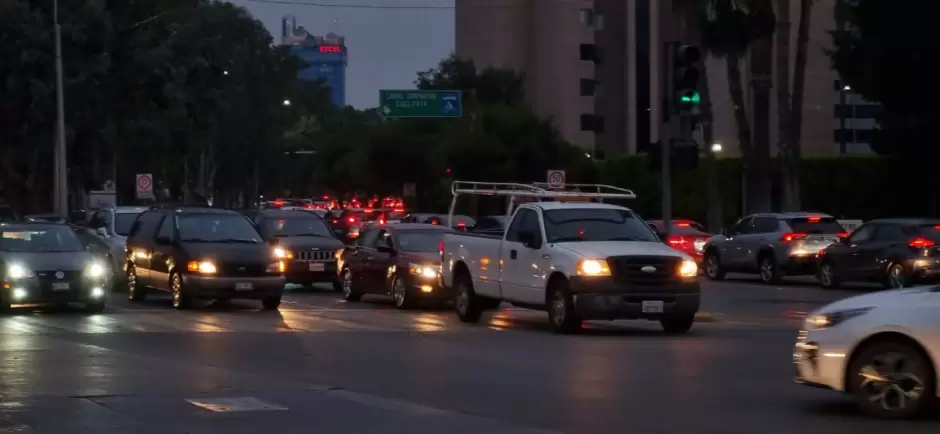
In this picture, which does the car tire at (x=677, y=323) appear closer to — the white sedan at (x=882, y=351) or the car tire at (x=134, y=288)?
the white sedan at (x=882, y=351)

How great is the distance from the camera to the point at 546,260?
21.9m

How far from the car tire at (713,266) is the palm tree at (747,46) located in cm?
758

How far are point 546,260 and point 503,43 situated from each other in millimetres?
73087

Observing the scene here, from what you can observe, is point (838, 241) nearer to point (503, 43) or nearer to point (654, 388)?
point (654, 388)

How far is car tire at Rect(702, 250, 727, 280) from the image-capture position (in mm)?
39812

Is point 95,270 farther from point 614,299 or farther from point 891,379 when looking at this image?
point 891,379

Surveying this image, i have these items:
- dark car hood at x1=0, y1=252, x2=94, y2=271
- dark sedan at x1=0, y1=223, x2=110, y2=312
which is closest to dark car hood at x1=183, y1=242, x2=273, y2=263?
dark sedan at x1=0, y1=223, x2=110, y2=312

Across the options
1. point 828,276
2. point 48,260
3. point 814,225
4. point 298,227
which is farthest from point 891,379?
point 814,225

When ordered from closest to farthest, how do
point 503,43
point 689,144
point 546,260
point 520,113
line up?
point 546,260 → point 689,144 → point 520,113 → point 503,43

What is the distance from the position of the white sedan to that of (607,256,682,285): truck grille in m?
8.41

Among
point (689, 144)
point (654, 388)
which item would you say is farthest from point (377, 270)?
point (654, 388)

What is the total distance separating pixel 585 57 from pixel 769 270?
56.8m

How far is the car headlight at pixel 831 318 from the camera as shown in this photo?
492 inches

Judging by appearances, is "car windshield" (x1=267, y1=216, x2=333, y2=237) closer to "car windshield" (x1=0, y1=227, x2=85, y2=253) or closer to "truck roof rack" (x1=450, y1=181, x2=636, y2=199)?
"truck roof rack" (x1=450, y1=181, x2=636, y2=199)
